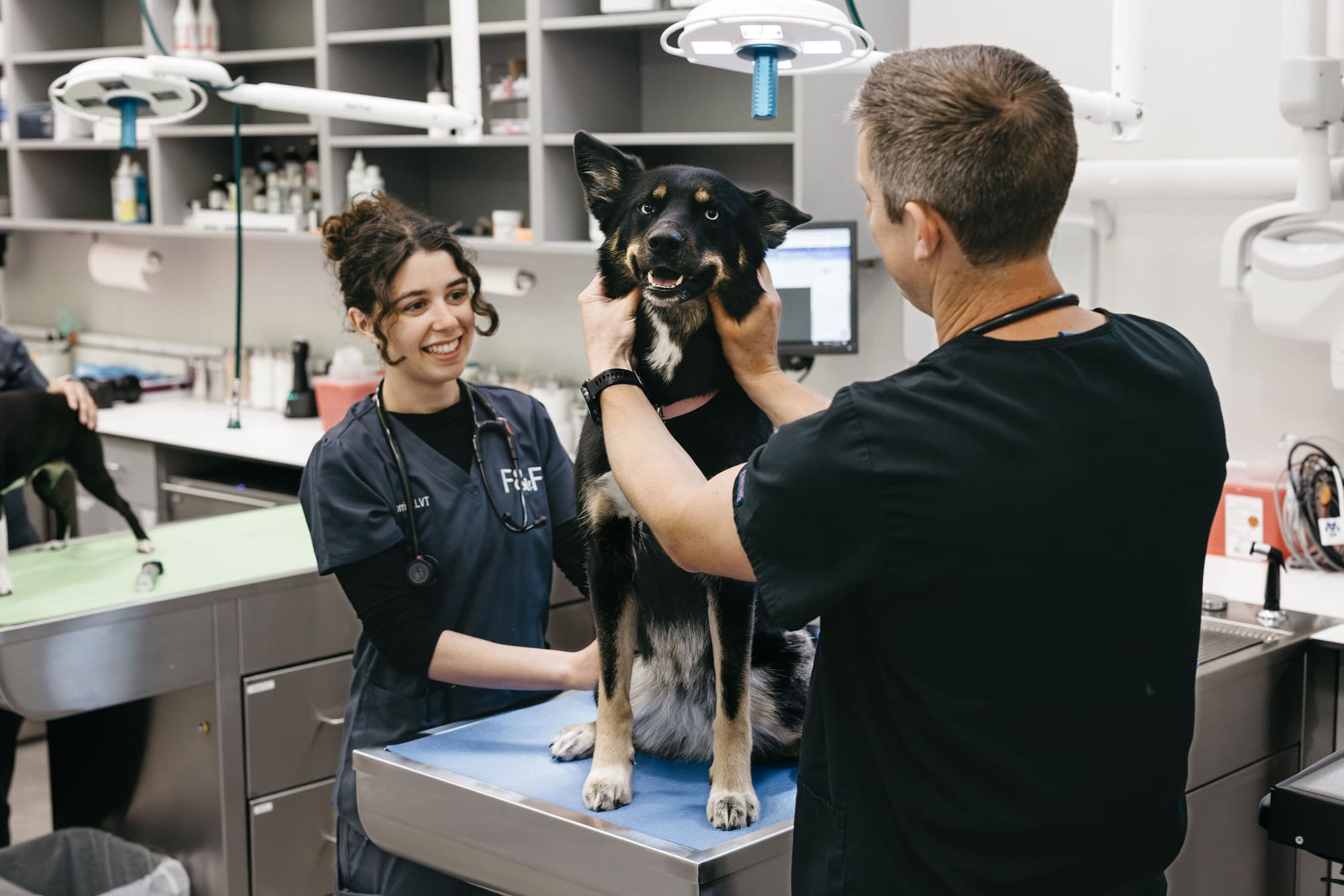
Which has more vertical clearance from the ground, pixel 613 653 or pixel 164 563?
pixel 613 653

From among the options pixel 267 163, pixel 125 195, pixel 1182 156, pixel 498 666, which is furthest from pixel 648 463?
pixel 125 195

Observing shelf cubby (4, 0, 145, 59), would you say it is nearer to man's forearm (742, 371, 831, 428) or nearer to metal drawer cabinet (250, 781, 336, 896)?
metal drawer cabinet (250, 781, 336, 896)

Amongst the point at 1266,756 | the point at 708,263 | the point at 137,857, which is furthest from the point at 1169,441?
the point at 137,857

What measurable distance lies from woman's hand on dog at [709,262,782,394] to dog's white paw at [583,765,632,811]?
38cm

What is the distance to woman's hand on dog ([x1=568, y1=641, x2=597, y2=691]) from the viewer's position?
151 cm

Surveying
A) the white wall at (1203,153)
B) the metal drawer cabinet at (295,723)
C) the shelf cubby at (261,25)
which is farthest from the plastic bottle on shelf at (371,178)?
the white wall at (1203,153)

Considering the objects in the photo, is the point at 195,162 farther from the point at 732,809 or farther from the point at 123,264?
the point at 732,809

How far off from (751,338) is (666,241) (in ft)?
0.39

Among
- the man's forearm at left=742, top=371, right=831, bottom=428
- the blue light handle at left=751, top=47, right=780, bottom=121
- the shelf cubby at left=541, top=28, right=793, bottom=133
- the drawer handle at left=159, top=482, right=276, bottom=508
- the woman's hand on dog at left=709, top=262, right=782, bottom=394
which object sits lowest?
the drawer handle at left=159, top=482, right=276, bottom=508

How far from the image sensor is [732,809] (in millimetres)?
1156

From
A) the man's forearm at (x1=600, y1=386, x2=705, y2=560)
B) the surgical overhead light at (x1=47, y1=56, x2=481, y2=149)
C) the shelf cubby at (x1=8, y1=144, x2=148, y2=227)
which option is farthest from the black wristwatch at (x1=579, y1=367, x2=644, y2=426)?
the shelf cubby at (x1=8, y1=144, x2=148, y2=227)

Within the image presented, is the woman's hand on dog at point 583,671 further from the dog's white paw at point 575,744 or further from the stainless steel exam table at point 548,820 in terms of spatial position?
the dog's white paw at point 575,744

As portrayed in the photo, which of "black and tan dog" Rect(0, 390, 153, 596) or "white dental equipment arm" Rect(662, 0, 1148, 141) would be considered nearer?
"white dental equipment arm" Rect(662, 0, 1148, 141)

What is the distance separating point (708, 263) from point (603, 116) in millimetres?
2500
